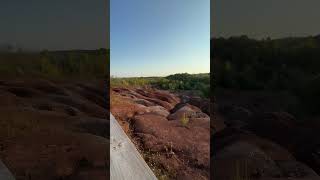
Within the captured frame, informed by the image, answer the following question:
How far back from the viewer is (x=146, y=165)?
706 centimetres

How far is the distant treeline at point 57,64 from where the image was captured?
4.16 m

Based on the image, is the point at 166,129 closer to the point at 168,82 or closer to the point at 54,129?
the point at 168,82

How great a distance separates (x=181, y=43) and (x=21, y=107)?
359cm

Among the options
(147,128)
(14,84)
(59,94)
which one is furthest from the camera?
(147,128)

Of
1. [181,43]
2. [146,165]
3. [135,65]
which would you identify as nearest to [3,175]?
[146,165]

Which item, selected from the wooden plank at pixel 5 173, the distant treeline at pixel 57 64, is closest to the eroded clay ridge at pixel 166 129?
the wooden plank at pixel 5 173

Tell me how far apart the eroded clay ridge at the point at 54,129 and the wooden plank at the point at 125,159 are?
5.44 feet

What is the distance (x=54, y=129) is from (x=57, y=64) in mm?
704

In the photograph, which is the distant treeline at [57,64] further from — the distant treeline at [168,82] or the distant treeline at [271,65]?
the distant treeline at [168,82]

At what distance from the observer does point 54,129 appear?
436cm

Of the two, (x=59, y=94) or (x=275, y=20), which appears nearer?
(x=275, y=20)

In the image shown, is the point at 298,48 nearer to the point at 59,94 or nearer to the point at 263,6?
the point at 263,6

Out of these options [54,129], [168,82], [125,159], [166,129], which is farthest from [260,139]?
[168,82]

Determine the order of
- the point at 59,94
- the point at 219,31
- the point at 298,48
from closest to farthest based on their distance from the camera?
the point at 298,48 < the point at 219,31 < the point at 59,94
